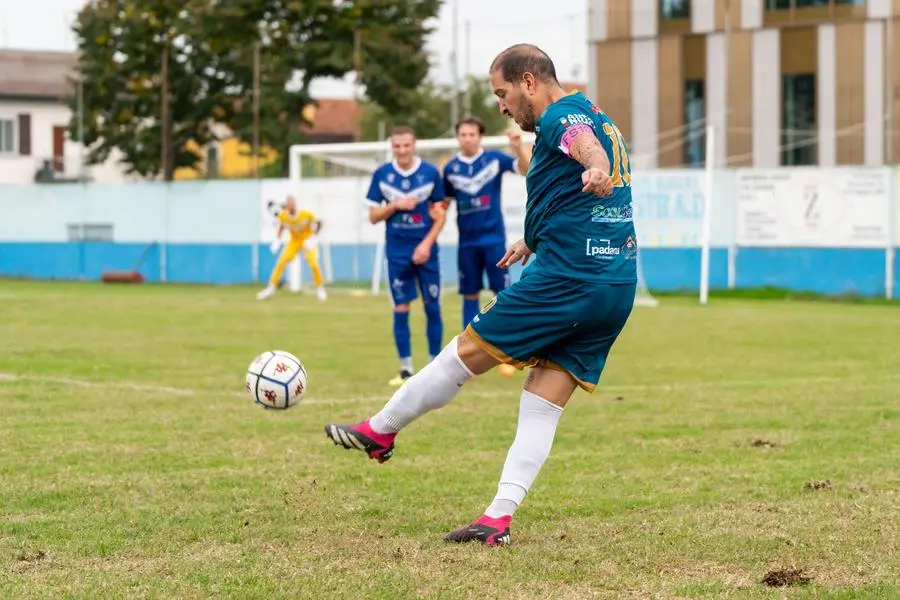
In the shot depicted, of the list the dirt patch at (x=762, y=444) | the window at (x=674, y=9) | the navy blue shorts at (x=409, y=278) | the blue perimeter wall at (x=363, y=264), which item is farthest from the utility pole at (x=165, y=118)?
the dirt patch at (x=762, y=444)

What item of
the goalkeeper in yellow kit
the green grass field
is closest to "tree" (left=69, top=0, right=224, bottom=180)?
the goalkeeper in yellow kit

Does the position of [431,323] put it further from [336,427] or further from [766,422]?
[336,427]

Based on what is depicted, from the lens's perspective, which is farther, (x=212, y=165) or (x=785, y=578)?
(x=212, y=165)

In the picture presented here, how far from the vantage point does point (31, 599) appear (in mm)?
4434

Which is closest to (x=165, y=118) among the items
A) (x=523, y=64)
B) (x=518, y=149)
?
(x=518, y=149)

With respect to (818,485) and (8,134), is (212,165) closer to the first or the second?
(8,134)

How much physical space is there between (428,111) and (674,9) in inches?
503

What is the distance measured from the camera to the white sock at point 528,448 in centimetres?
550

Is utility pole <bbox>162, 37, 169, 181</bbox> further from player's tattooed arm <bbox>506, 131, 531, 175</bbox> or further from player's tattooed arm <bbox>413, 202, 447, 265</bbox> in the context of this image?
player's tattooed arm <bbox>506, 131, 531, 175</bbox>

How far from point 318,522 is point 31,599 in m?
1.55

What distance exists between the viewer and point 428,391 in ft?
18.4

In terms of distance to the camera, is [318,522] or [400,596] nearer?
[400,596]

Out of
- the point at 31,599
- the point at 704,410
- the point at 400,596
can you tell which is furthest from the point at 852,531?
Answer: the point at 704,410

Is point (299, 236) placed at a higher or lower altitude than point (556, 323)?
higher
